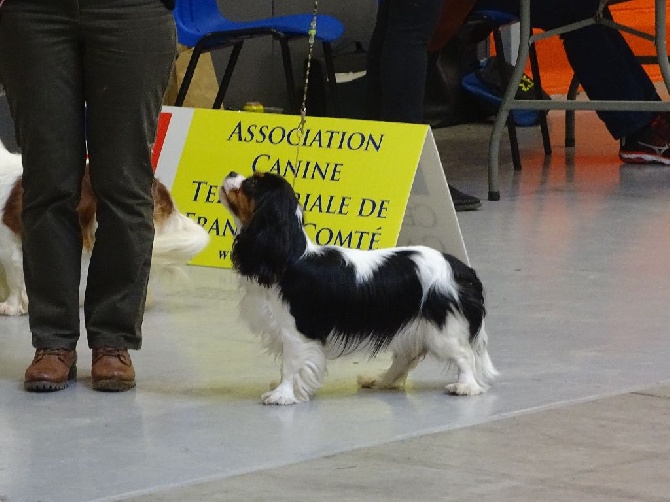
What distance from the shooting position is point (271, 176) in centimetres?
331

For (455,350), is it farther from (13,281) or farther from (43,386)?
(13,281)

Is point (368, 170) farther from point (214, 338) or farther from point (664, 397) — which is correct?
point (664, 397)

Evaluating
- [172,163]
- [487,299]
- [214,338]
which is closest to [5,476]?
[214,338]

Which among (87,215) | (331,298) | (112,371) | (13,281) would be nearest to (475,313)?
(331,298)

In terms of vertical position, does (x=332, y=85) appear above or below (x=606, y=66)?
below

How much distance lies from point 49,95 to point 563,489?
1609mm

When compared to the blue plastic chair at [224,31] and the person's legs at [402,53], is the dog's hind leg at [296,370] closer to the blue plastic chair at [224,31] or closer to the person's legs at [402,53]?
the person's legs at [402,53]

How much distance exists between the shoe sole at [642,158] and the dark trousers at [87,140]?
4522 mm

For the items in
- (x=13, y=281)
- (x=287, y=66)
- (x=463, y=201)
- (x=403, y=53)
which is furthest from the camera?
(x=287, y=66)

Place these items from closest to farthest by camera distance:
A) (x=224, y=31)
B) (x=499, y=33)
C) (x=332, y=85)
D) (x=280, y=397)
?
(x=280, y=397) < (x=224, y=31) < (x=499, y=33) < (x=332, y=85)

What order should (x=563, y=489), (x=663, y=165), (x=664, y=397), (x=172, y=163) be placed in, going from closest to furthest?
(x=563, y=489) < (x=664, y=397) < (x=172, y=163) < (x=663, y=165)

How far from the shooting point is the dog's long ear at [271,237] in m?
3.28

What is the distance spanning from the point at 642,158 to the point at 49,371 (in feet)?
15.7

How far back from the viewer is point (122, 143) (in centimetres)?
344
